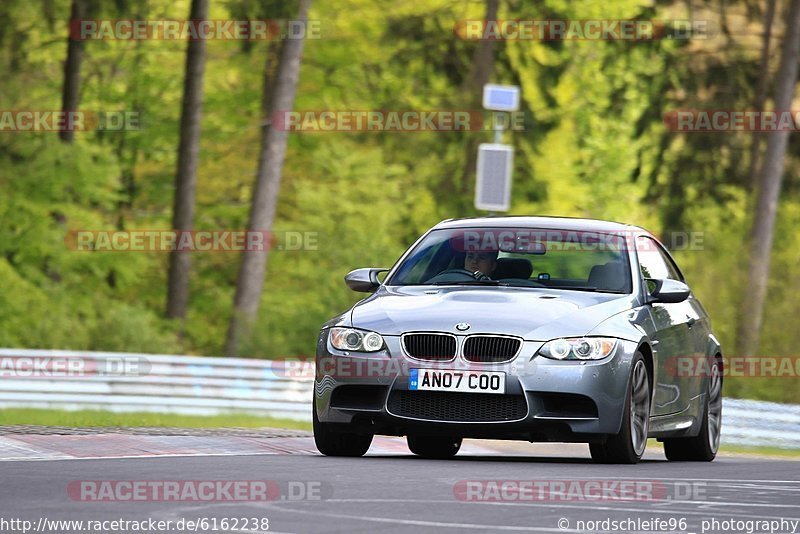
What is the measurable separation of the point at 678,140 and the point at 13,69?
44.1 feet

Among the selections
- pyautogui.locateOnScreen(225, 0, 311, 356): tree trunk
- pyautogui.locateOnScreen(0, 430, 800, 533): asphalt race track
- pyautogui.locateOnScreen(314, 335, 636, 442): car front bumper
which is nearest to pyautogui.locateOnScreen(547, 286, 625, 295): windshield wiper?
pyautogui.locateOnScreen(314, 335, 636, 442): car front bumper

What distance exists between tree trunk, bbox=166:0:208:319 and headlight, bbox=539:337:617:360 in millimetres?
21930

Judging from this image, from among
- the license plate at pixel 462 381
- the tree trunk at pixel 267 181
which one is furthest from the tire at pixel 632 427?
the tree trunk at pixel 267 181

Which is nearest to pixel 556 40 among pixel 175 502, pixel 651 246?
pixel 651 246

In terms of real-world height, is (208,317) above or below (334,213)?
below

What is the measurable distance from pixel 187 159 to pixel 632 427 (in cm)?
2229

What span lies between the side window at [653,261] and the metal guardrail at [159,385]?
1014cm

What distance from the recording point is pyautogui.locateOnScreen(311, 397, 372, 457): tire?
37.9ft

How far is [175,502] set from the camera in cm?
820

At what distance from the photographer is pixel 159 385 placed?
23.3m

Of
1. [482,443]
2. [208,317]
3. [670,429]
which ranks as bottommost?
[208,317]

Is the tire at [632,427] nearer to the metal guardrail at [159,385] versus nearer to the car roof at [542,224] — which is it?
the car roof at [542,224]

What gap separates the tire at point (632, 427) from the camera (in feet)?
36.3

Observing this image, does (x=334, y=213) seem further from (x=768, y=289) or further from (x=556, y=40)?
(x=768, y=289)
